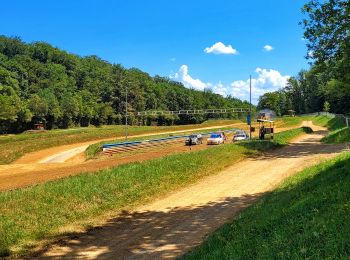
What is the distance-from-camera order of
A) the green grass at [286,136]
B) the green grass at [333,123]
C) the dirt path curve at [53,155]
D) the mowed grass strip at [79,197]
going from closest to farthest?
the mowed grass strip at [79,197] < the green grass at [286,136] < the dirt path curve at [53,155] < the green grass at [333,123]

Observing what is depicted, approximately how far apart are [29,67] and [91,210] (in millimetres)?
147513

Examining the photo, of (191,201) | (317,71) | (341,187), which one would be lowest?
(191,201)

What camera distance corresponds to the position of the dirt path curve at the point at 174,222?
40.2 ft

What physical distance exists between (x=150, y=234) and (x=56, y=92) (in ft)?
470

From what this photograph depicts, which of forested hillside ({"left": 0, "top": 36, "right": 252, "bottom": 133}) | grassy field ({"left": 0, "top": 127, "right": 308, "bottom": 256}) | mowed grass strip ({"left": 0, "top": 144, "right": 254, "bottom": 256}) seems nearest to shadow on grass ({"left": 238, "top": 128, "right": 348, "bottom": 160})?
grassy field ({"left": 0, "top": 127, "right": 308, "bottom": 256})

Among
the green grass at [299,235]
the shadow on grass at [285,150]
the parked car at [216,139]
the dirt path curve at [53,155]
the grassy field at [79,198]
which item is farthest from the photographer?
the parked car at [216,139]

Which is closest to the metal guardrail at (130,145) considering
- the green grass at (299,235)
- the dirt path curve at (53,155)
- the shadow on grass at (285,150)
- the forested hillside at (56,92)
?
the dirt path curve at (53,155)

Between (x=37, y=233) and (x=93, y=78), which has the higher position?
(x=93, y=78)

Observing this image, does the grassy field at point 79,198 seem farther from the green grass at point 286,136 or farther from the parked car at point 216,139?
the parked car at point 216,139

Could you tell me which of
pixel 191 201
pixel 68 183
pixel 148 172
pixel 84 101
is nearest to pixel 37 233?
pixel 68 183

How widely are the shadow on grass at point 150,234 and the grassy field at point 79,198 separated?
0.92 meters

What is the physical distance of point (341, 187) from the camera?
1094 cm

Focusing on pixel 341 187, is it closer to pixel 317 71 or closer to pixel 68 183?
pixel 68 183

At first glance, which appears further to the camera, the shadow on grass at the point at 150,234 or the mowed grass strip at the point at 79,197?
the mowed grass strip at the point at 79,197
